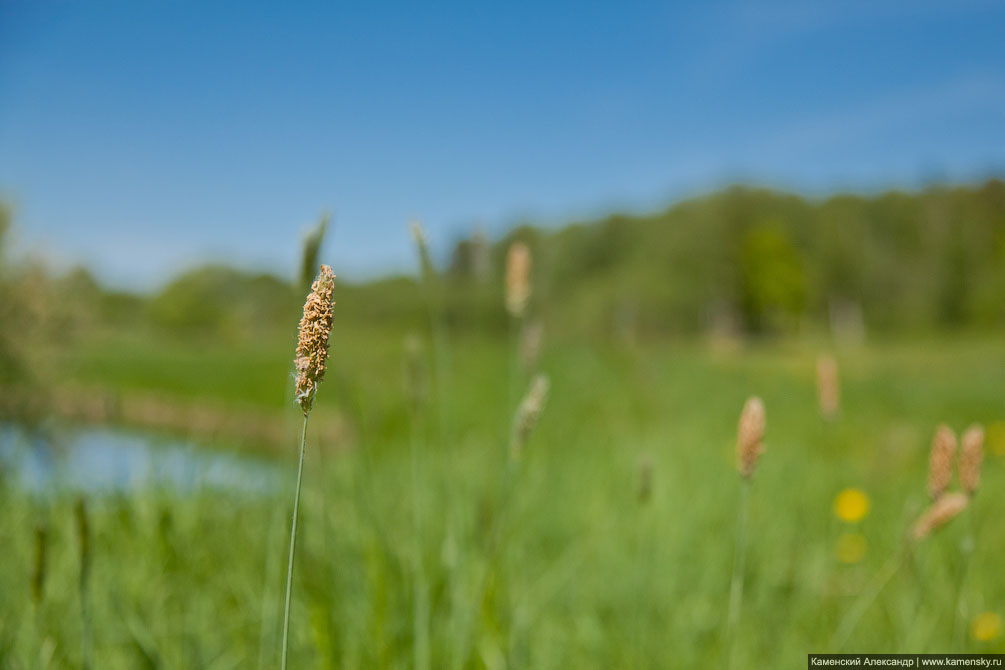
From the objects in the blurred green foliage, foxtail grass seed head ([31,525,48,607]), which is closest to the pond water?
foxtail grass seed head ([31,525,48,607])

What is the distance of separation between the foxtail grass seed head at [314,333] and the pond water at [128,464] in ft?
6.60

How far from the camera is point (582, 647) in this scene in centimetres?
187

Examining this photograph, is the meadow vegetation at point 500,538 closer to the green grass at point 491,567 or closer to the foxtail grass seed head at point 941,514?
the green grass at point 491,567

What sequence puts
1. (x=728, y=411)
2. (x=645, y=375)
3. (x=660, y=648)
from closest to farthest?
(x=660, y=648), (x=645, y=375), (x=728, y=411)

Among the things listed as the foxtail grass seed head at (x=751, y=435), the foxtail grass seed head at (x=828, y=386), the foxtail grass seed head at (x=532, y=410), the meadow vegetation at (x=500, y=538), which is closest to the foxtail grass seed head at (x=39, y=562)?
the meadow vegetation at (x=500, y=538)

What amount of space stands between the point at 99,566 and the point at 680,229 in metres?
65.5

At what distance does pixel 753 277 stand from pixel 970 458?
147 ft

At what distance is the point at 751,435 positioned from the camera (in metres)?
0.93

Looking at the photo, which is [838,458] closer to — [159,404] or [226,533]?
[226,533]

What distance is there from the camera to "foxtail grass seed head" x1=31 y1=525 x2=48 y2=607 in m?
0.91

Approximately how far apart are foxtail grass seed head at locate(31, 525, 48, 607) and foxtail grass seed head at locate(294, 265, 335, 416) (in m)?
0.70

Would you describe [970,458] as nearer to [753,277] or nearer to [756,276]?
[756,276]

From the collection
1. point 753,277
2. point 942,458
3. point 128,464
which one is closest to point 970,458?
point 942,458

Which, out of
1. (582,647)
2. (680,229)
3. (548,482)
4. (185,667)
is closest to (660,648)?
(582,647)
